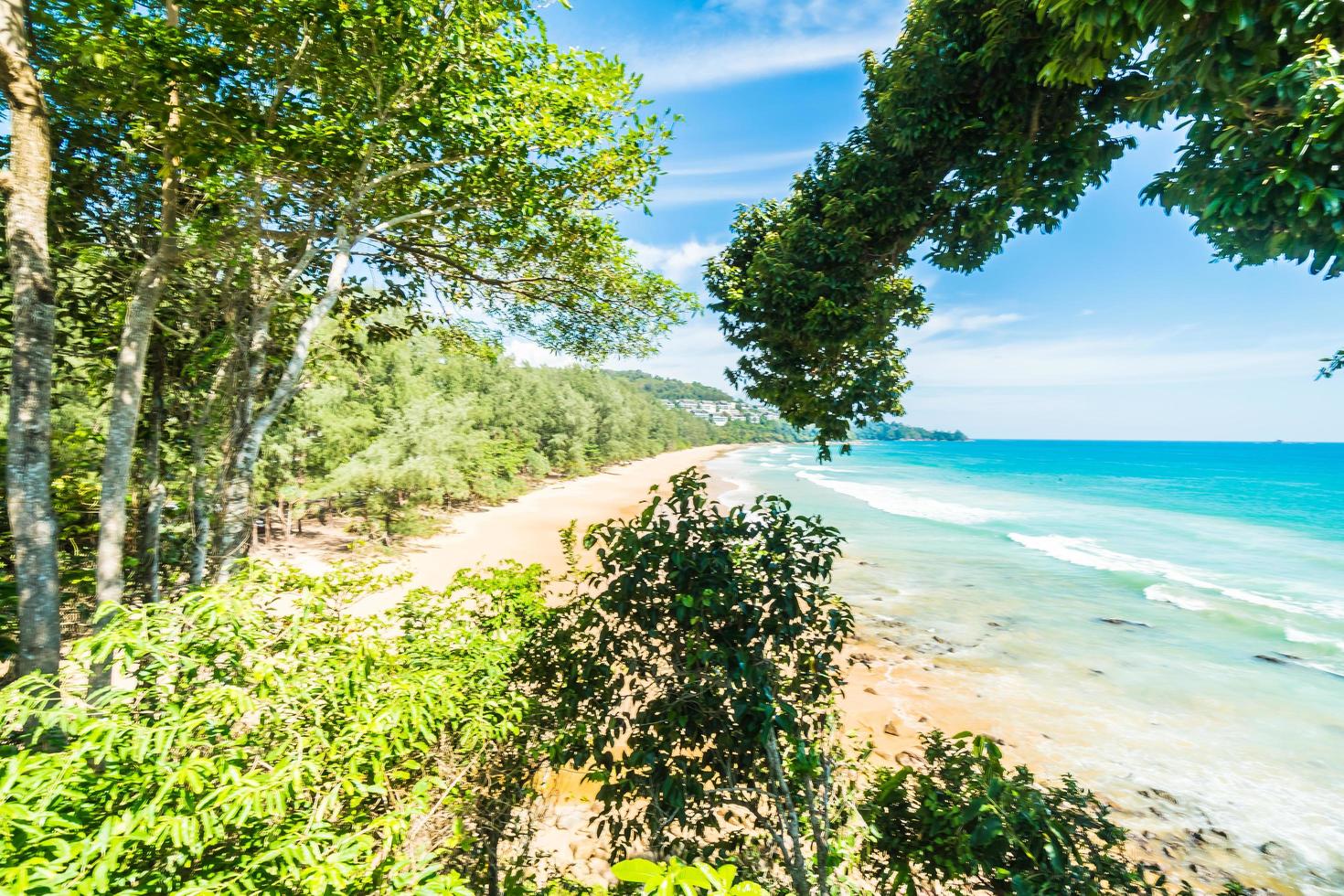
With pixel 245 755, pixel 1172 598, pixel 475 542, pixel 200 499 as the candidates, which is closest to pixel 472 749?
pixel 245 755

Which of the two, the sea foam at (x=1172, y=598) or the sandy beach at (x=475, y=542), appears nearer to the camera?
the sandy beach at (x=475, y=542)

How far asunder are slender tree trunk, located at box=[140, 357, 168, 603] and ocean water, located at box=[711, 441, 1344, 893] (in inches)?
498

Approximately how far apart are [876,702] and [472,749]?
8.72 metres

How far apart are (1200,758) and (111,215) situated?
17.6 meters

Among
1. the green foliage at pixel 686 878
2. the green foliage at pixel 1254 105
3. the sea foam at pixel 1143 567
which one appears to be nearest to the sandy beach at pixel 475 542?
the green foliage at pixel 686 878

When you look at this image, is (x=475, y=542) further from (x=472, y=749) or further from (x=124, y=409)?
(x=472, y=749)

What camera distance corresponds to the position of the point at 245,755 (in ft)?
6.89

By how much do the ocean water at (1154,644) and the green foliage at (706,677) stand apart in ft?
25.3

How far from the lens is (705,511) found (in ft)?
12.0

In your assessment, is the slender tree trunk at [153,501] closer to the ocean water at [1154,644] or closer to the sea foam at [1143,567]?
the ocean water at [1154,644]

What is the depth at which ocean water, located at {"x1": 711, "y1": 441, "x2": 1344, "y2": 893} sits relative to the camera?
7.57 m

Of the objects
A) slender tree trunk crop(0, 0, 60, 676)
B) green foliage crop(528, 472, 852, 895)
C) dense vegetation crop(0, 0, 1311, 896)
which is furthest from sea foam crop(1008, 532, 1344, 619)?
slender tree trunk crop(0, 0, 60, 676)

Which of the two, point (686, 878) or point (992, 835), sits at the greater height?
point (686, 878)

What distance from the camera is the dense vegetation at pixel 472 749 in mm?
1851
